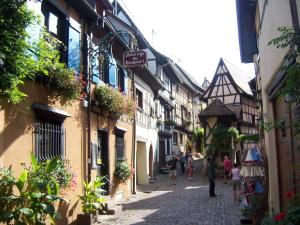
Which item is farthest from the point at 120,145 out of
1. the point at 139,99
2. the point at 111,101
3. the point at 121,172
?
the point at 139,99

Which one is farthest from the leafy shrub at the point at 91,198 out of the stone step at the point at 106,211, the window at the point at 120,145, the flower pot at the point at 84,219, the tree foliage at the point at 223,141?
the tree foliage at the point at 223,141

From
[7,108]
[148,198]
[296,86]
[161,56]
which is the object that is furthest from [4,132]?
[161,56]

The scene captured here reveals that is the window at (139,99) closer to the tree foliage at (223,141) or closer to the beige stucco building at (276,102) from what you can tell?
the tree foliage at (223,141)

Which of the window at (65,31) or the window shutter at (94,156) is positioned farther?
the window shutter at (94,156)

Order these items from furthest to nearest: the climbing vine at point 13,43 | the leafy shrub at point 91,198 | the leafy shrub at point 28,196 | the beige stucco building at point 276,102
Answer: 1. the leafy shrub at point 91,198
2. the leafy shrub at point 28,196
3. the beige stucco building at point 276,102
4. the climbing vine at point 13,43

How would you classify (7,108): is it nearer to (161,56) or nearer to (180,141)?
(161,56)

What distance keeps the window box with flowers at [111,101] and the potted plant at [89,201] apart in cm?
264

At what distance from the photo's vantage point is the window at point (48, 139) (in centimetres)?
841

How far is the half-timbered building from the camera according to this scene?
29.3 metres

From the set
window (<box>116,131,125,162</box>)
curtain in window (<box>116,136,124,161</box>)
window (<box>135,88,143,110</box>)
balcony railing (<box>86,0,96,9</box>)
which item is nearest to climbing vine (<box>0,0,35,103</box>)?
balcony railing (<box>86,0,96,9</box>)

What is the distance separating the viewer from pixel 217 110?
96.1ft

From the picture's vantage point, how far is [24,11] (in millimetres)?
5848

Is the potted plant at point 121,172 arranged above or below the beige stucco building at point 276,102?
below

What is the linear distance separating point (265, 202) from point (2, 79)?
6020 millimetres
